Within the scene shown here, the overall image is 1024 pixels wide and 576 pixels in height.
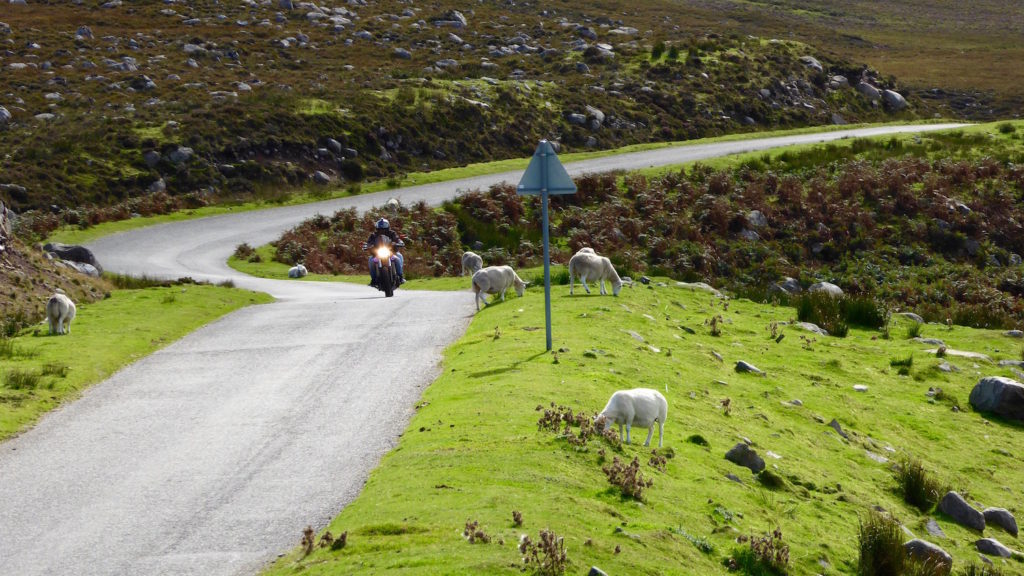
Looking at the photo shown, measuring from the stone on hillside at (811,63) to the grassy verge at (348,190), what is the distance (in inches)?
878

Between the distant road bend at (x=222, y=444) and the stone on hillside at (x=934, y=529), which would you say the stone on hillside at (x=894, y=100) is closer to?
the distant road bend at (x=222, y=444)

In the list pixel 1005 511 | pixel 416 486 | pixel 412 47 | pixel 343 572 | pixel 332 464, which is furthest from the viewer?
pixel 412 47

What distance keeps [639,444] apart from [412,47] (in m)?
86.1

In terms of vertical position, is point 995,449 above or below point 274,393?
below

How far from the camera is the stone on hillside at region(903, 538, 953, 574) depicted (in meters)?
11.2

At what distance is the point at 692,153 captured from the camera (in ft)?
188

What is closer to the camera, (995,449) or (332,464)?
(332,464)

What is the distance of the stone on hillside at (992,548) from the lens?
12.8 meters

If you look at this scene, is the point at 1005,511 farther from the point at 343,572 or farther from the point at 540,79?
the point at 540,79

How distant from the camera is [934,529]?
43.1 feet

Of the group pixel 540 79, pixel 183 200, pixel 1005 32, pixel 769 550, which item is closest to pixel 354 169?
pixel 183 200

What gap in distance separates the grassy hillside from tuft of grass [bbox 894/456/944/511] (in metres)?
Answer: 41.5

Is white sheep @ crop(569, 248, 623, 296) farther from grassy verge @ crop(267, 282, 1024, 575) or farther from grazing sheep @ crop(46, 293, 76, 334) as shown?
grazing sheep @ crop(46, 293, 76, 334)

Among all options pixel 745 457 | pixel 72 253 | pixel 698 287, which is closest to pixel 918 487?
pixel 745 457
